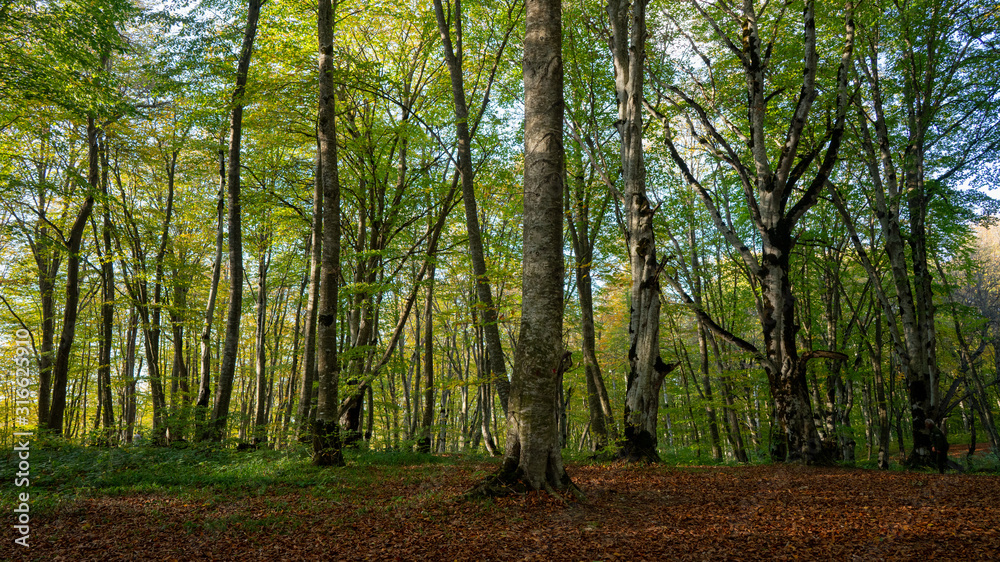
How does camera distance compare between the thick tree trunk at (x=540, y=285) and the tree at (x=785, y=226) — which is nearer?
the thick tree trunk at (x=540, y=285)

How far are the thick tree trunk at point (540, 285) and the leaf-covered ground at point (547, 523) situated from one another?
0.33m

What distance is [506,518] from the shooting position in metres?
4.30

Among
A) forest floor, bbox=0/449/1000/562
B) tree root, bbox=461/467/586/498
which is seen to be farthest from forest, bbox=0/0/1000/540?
forest floor, bbox=0/449/1000/562

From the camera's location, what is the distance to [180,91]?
10.2 metres

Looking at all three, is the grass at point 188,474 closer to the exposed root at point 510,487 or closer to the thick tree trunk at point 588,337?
the exposed root at point 510,487

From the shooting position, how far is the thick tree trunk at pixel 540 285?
4.87 metres

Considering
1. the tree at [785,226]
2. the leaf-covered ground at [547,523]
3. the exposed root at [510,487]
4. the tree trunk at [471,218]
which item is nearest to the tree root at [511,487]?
the exposed root at [510,487]

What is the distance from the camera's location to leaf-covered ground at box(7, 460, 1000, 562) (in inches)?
138

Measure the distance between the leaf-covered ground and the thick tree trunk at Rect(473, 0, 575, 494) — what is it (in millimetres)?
325

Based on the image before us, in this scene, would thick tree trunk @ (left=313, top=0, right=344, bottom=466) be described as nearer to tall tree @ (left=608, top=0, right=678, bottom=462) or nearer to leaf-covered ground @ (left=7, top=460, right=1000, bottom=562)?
leaf-covered ground @ (left=7, top=460, right=1000, bottom=562)

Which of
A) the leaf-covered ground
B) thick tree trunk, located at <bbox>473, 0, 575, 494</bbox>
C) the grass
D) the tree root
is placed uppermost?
thick tree trunk, located at <bbox>473, 0, 575, 494</bbox>

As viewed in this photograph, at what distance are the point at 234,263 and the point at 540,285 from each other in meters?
8.36

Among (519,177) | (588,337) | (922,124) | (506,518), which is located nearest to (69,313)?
(506,518)

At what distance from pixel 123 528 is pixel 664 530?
5.27 m
